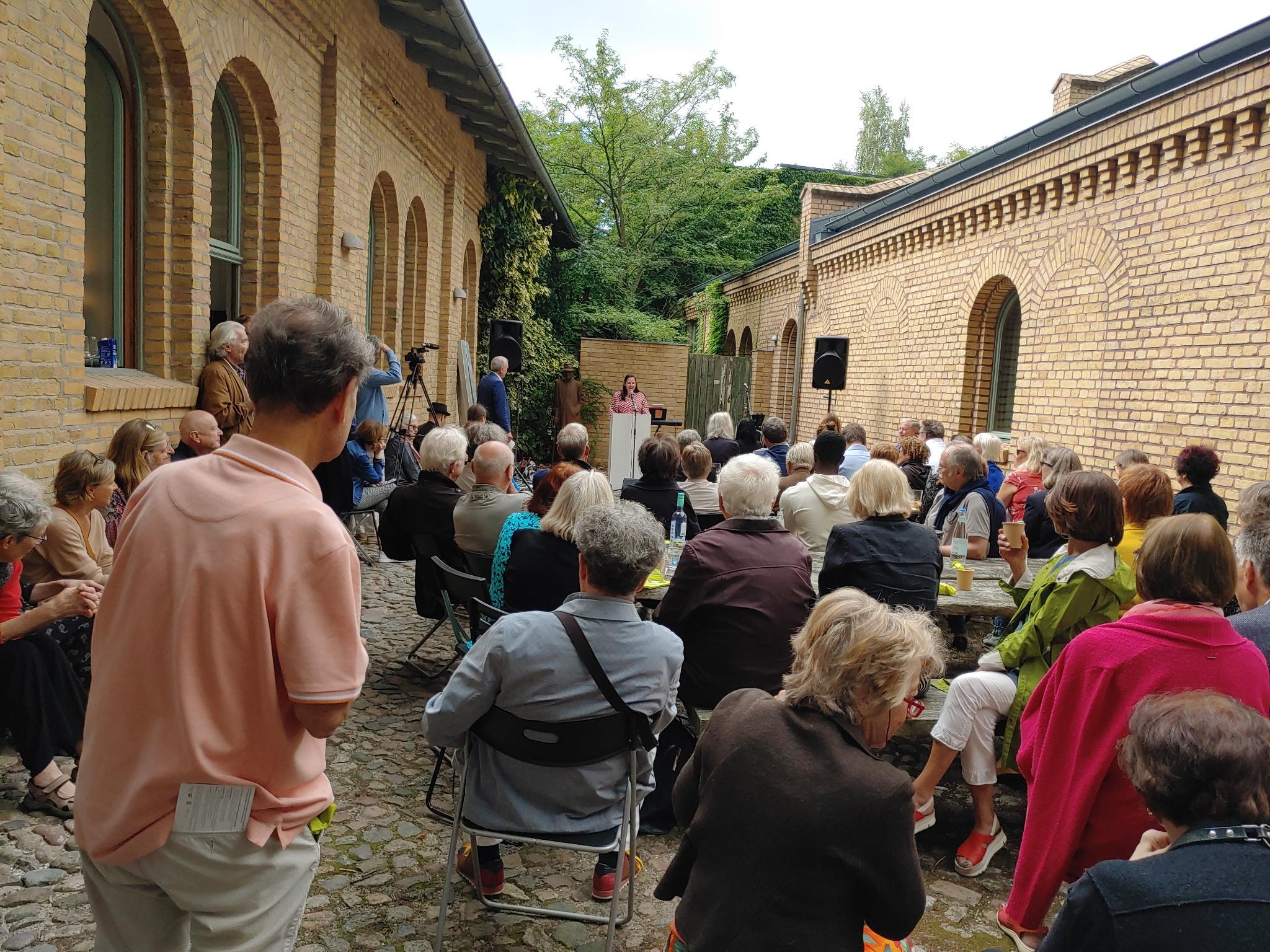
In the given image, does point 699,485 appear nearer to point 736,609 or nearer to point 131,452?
point 736,609

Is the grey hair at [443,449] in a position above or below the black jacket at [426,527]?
above

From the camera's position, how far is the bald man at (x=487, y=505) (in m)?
4.63

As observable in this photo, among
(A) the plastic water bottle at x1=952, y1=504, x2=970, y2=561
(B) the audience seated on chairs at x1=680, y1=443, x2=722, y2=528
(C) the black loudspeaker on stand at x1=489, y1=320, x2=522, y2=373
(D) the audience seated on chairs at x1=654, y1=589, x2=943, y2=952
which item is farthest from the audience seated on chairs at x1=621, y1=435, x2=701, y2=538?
(C) the black loudspeaker on stand at x1=489, y1=320, x2=522, y2=373

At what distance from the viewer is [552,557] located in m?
3.90

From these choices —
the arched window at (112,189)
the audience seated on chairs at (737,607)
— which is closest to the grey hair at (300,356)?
the audience seated on chairs at (737,607)

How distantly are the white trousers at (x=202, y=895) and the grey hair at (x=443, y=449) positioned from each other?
3.64 meters

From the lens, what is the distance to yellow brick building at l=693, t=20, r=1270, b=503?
6703 mm

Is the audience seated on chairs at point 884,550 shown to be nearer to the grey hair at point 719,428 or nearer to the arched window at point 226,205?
the arched window at point 226,205

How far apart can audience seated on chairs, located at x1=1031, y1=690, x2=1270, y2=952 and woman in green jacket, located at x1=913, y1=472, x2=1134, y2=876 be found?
5.39 ft

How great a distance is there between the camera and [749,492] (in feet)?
13.0

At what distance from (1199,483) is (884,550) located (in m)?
2.71

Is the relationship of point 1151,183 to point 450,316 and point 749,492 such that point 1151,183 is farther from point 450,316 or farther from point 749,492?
point 450,316

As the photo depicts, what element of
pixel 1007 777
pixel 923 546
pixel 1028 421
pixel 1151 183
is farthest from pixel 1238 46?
pixel 1007 777

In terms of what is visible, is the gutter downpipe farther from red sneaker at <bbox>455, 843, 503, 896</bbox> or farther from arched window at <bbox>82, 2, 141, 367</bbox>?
red sneaker at <bbox>455, 843, 503, 896</bbox>
